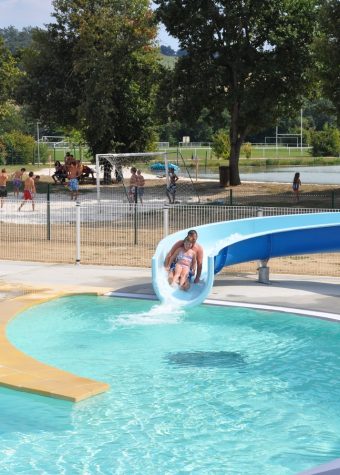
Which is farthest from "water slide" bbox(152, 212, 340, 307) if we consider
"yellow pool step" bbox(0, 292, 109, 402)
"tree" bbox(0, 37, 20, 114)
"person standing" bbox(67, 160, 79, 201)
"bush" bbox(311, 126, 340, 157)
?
"bush" bbox(311, 126, 340, 157)

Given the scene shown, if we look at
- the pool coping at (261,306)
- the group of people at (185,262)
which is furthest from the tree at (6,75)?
the group of people at (185,262)

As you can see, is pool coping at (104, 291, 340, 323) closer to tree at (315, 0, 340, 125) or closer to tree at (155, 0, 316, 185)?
tree at (315, 0, 340, 125)

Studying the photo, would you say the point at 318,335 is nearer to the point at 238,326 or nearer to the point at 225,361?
the point at 238,326

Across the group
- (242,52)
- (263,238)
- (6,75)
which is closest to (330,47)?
(242,52)

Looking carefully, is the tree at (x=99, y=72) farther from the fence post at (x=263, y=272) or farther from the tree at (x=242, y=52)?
the fence post at (x=263, y=272)

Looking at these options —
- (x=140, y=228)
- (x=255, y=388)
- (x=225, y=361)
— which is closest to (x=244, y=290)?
(x=225, y=361)

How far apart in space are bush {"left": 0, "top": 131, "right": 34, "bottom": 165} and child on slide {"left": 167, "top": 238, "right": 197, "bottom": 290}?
2567 inches

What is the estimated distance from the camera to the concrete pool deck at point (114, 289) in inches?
543

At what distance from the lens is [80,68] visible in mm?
45156

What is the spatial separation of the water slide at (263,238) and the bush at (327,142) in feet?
261

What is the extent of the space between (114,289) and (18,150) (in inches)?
2548

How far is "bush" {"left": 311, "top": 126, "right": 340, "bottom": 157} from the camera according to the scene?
9525cm

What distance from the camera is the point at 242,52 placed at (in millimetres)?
41219

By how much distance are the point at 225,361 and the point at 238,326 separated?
225cm
